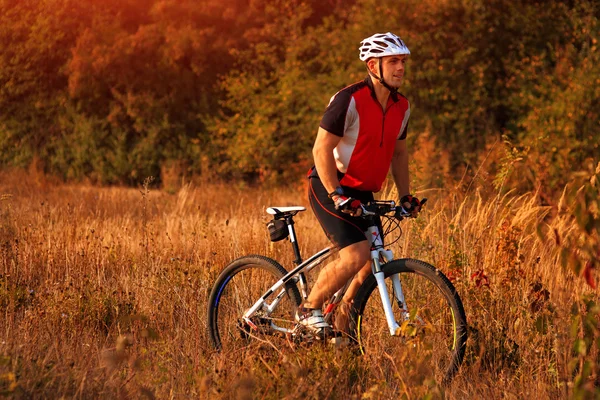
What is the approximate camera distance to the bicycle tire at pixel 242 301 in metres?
5.62

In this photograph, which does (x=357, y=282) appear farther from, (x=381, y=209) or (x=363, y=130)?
(x=363, y=130)

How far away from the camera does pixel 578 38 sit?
1681cm

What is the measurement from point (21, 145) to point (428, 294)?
58.9 ft

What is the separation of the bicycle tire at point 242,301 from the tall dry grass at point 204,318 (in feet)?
0.61

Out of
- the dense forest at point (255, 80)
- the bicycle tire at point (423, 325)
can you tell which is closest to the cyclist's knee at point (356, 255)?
the bicycle tire at point (423, 325)

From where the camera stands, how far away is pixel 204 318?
21.1 feet

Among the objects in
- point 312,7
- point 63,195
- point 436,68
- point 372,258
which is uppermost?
point 312,7

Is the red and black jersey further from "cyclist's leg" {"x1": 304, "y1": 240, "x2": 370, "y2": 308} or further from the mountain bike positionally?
"cyclist's leg" {"x1": 304, "y1": 240, "x2": 370, "y2": 308}

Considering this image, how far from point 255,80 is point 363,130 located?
14902 millimetres

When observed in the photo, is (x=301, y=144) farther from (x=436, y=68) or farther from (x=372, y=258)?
(x=372, y=258)

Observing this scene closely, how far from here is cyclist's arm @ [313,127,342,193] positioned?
501 centimetres

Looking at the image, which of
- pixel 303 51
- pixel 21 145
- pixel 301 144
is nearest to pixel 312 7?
pixel 303 51

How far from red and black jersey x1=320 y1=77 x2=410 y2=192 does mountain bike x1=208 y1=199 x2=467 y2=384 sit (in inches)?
9.2

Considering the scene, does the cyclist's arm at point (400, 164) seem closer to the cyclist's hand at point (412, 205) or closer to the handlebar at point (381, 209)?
the cyclist's hand at point (412, 205)
